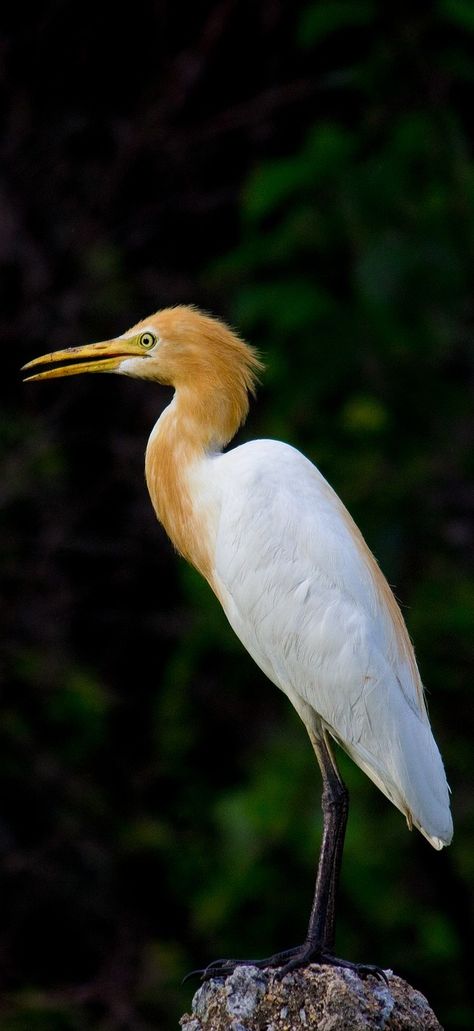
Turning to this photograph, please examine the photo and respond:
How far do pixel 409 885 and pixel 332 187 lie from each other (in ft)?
8.91

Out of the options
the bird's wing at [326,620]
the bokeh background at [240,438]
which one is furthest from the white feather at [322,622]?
the bokeh background at [240,438]

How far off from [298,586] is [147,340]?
66cm

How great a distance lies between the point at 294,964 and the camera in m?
2.83

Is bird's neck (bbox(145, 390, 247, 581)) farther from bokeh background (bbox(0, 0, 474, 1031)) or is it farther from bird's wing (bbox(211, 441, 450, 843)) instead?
bokeh background (bbox(0, 0, 474, 1031))

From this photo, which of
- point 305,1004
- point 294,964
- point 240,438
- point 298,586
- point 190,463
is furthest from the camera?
point 240,438

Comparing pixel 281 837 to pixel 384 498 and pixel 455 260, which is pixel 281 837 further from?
pixel 455 260

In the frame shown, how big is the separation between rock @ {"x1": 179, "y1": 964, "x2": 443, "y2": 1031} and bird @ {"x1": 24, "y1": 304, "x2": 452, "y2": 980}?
0.42 feet

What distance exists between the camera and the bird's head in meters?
3.38

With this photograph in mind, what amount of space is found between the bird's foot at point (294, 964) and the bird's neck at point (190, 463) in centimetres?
82

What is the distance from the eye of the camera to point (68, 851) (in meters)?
6.07

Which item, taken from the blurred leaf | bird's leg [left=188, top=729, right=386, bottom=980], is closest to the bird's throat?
bird's leg [left=188, top=729, right=386, bottom=980]

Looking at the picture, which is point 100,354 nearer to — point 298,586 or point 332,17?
point 298,586

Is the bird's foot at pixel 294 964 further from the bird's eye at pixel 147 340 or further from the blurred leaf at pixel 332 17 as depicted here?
the blurred leaf at pixel 332 17

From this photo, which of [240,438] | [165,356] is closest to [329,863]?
[165,356]
